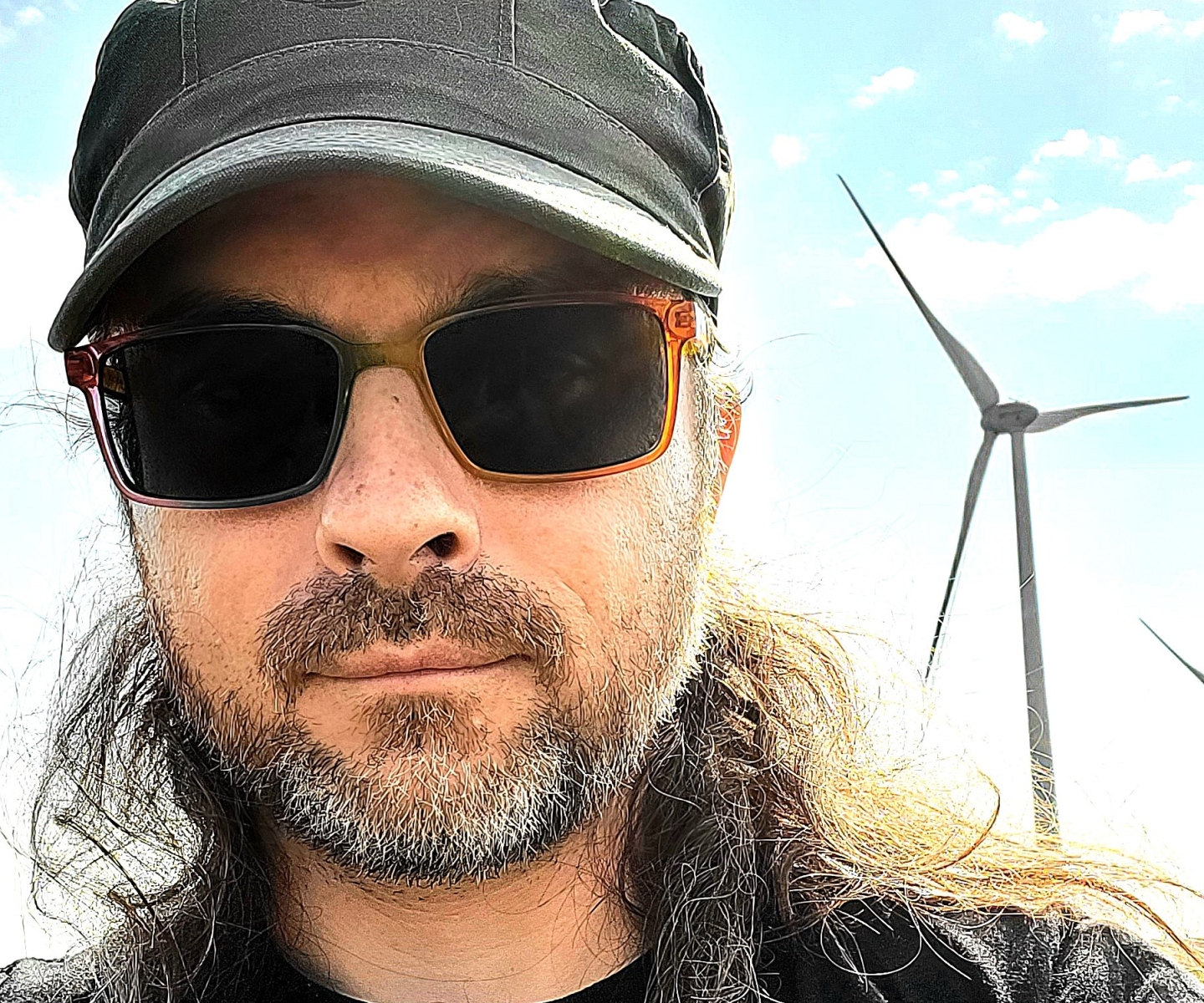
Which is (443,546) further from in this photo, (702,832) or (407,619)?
(702,832)

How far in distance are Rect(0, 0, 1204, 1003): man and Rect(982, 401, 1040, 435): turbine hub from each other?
15505 mm

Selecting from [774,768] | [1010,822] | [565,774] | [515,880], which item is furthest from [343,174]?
[1010,822]

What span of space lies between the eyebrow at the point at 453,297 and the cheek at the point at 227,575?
38cm

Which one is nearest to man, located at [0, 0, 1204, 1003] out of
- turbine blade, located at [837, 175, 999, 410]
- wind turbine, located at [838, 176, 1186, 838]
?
wind turbine, located at [838, 176, 1186, 838]

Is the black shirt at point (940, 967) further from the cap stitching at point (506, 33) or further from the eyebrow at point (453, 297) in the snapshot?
the cap stitching at point (506, 33)

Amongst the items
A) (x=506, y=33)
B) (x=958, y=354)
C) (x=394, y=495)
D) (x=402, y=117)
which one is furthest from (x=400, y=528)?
(x=958, y=354)

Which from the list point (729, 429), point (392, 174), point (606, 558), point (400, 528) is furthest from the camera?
point (729, 429)

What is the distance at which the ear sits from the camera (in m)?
3.41

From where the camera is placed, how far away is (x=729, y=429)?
350 centimetres

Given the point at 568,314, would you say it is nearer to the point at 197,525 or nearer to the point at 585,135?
the point at 585,135

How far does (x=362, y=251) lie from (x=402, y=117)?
0.28 metres

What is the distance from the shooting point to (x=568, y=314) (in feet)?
7.85

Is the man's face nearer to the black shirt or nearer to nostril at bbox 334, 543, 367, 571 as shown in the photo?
nostril at bbox 334, 543, 367, 571

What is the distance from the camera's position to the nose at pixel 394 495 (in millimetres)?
2299
